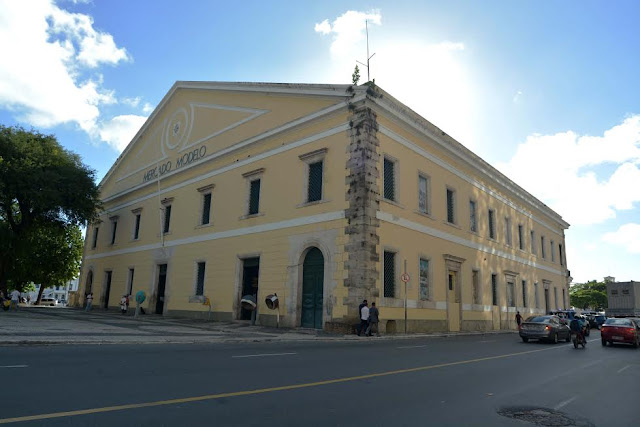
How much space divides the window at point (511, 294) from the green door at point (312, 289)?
18493 mm

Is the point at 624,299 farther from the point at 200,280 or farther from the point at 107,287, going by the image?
the point at 107,287

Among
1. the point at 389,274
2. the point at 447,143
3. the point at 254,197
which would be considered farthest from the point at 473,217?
the point at 254,197

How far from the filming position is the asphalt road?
4770 mm

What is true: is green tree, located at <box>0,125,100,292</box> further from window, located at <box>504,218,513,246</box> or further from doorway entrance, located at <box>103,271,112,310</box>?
window, located at <box>504,218,513,246</box>

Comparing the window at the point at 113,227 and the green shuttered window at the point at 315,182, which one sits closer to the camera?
the green shuttered window at the point at 315,182

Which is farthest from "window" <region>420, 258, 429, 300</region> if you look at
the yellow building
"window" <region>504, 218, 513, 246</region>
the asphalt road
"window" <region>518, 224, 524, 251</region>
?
"window" <region>518, 224, 524, 251</region>

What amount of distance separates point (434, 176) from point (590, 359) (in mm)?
13532

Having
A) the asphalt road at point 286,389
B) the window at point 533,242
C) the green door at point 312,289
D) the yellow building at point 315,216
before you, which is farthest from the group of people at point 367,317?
the window at point 533,242

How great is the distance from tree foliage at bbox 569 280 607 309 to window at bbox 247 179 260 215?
10494 cm

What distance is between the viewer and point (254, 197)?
80.9ft

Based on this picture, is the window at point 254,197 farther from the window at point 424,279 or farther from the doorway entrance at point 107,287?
the doorway entrance at point 107,287

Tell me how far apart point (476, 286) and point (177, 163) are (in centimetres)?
2200

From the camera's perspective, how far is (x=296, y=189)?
21.8 m

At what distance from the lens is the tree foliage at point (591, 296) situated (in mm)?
105312
